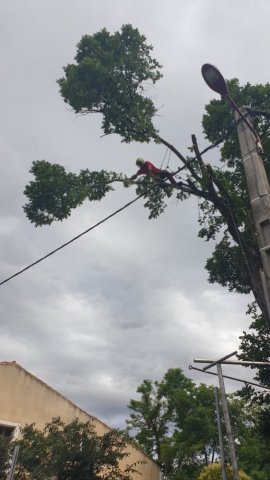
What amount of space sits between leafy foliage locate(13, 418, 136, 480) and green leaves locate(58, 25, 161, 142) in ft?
29.4

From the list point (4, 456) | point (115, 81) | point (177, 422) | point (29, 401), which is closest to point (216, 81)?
point (115, 81)

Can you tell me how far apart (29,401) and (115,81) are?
1093cm

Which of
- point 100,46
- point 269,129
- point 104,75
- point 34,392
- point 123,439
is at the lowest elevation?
point 123,439

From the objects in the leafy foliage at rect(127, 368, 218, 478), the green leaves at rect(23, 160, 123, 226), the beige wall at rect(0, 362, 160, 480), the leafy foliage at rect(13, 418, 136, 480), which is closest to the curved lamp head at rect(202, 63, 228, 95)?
the green leaves at rect(23, 160, 123, 226)

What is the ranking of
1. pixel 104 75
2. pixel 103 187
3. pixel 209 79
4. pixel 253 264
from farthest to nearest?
1. pixel 103 187
2. pixel 104 75
3. pixel 253 264
4. pixel 209 79

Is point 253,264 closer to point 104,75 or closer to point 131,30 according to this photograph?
point 104,75

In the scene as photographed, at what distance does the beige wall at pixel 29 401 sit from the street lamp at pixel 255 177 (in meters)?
10.5

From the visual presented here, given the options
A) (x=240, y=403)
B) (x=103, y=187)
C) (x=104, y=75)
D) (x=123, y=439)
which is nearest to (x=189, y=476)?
(x=240, y=403)

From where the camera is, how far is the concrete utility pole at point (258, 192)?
3.93m

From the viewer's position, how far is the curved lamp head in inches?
198

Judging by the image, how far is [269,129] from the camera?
11.4m

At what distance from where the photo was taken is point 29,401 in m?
13.0

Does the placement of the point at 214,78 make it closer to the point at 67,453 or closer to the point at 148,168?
the point at 148,168

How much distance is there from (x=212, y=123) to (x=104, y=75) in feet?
13.3
